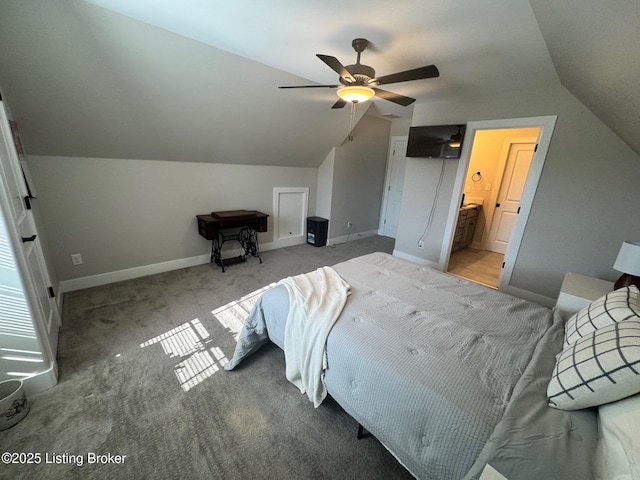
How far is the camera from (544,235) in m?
2.86

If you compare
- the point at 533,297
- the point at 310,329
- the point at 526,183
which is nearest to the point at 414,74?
the point at 310,329

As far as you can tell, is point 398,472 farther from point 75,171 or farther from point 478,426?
point 75,171

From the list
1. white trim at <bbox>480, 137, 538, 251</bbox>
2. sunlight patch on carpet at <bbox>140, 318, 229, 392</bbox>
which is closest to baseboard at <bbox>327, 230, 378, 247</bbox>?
white trim at <bbox>480, 137, 538, 251</bbox>

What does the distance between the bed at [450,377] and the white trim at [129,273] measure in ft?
7.08

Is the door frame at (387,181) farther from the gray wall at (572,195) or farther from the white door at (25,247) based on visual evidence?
the white door at (25,247)

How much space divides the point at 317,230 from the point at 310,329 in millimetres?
3253

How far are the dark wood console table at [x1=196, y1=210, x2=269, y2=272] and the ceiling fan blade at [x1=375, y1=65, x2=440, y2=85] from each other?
2.45 metres

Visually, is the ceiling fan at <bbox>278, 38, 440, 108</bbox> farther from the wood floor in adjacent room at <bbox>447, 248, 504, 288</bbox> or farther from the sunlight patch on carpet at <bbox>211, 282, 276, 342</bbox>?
the wood floor in adjacent room at <bbox>447, 248, 504, 288</bbox>

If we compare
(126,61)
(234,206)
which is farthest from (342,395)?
(234,206)

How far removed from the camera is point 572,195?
2.65m

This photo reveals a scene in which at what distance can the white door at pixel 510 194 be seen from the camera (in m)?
4.23

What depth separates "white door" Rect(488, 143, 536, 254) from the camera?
423cm

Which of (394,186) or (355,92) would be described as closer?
(355,92)

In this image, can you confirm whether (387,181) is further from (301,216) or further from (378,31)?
(378,31)
